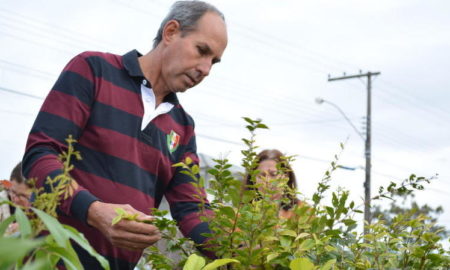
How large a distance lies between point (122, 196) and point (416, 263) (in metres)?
1.10

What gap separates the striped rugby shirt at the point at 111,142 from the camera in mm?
1956

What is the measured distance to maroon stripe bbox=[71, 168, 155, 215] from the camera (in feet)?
6.82

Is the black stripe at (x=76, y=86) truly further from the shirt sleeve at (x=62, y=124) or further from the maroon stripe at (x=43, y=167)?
the maroon stripe at (x=43, y=167)

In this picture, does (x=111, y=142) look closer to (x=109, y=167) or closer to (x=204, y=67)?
(x=109, y=167)

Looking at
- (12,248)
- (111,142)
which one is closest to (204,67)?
(111,142)

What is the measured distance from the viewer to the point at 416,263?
5.21ft

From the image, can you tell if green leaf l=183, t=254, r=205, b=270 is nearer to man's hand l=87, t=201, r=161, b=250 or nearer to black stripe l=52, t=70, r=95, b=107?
man's hand l=87, t=201, r=161, b=250

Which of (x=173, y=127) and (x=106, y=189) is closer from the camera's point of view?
(x=106, y=189)

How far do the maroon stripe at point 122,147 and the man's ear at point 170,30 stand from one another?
0.50 metres

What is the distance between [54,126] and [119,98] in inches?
14.0

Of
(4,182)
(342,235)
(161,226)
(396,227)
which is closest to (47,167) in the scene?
(4,182)

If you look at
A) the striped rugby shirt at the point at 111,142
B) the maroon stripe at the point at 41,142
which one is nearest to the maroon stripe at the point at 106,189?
the striped rugby shirt at the point at 111,142

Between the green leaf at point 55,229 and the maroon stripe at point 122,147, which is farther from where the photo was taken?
the maroon stripe at point 122,147

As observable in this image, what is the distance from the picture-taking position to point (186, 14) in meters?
2.42
